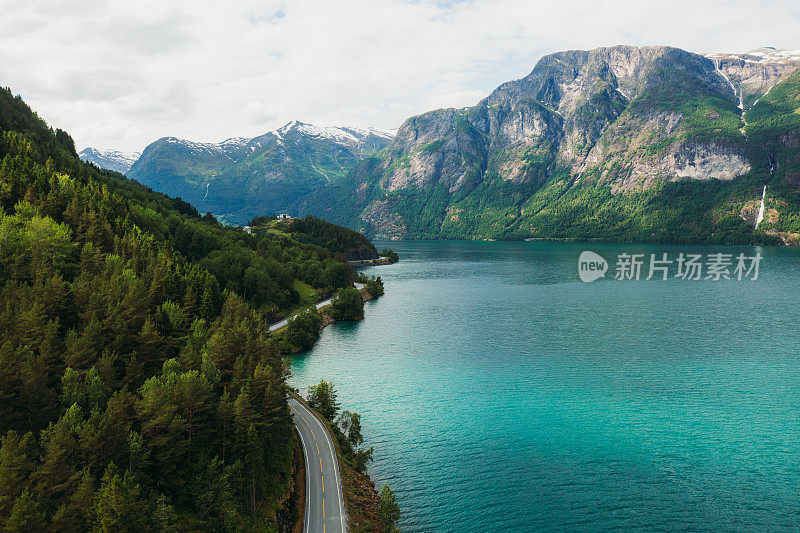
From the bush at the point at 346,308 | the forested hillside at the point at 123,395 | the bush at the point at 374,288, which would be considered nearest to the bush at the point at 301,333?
the bush at the point at 346,308

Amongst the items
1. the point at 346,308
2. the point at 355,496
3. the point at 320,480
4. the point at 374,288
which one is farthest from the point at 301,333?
the point at 374,288

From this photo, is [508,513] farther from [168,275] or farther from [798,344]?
[798,344]

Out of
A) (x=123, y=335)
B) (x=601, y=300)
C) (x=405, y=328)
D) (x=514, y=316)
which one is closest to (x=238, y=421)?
(x=123, y=335)

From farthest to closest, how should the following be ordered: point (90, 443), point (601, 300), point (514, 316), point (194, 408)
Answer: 1. point (601, 300)
2. point (514, 316)
3. point (194, 408)
4. point (90, 443)

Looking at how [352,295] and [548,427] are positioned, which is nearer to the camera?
[548,427]

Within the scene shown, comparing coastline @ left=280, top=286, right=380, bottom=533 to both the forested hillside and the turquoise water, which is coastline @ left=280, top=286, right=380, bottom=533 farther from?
the turquoise water

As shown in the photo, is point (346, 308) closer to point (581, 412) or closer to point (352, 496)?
point (581, 412)
